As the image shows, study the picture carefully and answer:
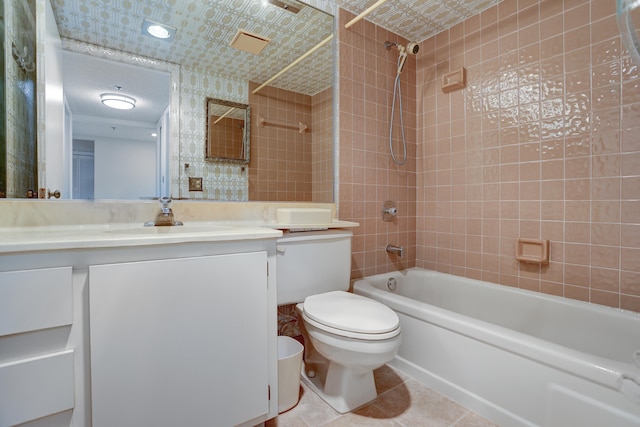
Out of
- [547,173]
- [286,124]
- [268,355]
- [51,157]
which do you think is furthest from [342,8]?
[268,355]

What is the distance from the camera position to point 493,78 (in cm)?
191

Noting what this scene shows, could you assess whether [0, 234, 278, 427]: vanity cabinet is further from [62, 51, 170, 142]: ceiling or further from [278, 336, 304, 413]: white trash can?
[62, 51, 170, 142]: ceiling

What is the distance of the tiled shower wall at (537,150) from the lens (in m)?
1.46

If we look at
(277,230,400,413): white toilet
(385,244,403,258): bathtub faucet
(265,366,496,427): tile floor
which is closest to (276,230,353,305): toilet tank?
(277,230,400,413): white toilet

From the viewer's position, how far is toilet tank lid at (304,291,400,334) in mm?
1154

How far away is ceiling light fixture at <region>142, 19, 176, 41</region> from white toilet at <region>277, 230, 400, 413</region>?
1.10 m

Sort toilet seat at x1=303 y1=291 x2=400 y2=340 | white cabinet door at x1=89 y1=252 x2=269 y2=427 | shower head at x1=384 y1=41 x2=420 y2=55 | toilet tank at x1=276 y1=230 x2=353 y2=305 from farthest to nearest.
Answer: shower head at x1=384 y1=41 x2=420 y2=55 → toilet tank at x1=276 y1=230 x2=353 y2=305 → toilet seat at x1=303 y1=291 x2=400 y2=340 → white cabinet door at x1=89 y1=252 x2=269 y2=427

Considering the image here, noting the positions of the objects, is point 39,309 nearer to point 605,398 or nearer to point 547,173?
point 605,398

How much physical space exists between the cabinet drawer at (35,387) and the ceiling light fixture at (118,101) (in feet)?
3.25

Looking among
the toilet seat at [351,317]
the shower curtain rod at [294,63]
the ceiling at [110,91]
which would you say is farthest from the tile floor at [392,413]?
the shower curtain rod at [294,63]

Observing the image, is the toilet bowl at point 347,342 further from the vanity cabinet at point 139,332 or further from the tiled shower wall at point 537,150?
the tiled shower wall at point 537,150

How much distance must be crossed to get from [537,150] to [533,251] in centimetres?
58

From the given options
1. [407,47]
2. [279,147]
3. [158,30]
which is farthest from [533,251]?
[158,30]

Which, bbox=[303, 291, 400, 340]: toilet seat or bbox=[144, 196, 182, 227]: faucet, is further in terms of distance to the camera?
bbox=[144, 196, 182, 227]: faucet
